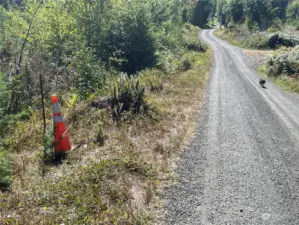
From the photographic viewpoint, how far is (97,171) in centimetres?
514

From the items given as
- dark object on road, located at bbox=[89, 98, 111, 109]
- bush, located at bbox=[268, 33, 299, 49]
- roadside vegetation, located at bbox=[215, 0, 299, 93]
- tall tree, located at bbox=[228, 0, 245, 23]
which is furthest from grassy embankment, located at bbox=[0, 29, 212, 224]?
tall tree, located at bbox=[228, 0, 245, 23]

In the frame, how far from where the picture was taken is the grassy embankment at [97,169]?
13.5ft

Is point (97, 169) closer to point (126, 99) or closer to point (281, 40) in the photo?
point (126, 99)

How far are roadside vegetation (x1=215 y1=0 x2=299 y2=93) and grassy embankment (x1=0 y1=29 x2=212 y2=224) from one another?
Result: 11491 millimetres

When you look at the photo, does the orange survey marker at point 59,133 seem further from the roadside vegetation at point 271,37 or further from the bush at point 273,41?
the bush at point 273,41

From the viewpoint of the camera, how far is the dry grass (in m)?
4.10

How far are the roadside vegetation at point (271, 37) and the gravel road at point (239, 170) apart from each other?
772 cm

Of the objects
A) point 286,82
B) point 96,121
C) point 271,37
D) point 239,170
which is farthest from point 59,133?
point 271,37

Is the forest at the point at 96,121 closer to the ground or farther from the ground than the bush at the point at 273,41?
closer to the ground

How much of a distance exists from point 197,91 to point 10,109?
8.38 meters

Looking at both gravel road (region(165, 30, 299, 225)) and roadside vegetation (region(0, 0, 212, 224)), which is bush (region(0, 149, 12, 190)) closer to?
roadside vegetation (region(0, 0, 212, 224))

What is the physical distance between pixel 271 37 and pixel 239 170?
34.9m

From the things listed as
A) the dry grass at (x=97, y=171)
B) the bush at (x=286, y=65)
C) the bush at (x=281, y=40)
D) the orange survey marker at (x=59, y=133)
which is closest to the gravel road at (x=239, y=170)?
the dry grass at (x=97, y=171)

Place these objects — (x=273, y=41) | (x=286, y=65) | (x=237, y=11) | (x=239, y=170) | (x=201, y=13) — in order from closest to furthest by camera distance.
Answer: (x=239, y=170) → (x=286, y=65) → (x=273, y=41) → (x=237, y=11) → (x=201, y=13)
